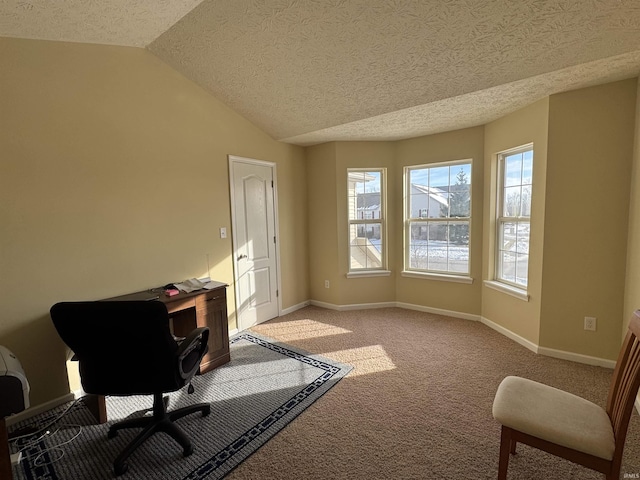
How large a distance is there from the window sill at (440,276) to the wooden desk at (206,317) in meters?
2.59

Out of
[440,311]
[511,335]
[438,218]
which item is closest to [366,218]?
[438,218]

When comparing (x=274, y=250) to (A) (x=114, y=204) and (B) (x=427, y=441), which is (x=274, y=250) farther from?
(B) (x=427, y=441)

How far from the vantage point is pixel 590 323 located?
2.77 metres

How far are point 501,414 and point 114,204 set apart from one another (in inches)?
121

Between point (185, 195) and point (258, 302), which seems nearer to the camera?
point (185, 195)

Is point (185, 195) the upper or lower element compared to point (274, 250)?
upper

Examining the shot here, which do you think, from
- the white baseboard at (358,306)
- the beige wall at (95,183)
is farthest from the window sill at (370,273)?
the beige wall at (95,183)

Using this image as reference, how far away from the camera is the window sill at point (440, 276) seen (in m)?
3.95

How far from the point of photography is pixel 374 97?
9.55 feet

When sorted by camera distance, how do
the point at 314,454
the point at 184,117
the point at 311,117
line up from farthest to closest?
1. the point at 311,117
2. the point at 184,117
3. the point at 314,454

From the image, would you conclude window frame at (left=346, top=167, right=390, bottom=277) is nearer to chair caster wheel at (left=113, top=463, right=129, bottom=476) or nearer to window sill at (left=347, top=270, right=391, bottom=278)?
window sill at (left=347, top=270, right=391, bottom=278)

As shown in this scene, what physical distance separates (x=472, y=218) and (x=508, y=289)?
0.95 metres

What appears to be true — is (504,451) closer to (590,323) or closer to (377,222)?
(590,323)

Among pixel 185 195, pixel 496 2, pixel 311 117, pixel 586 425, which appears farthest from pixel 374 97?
pixel 586 425
